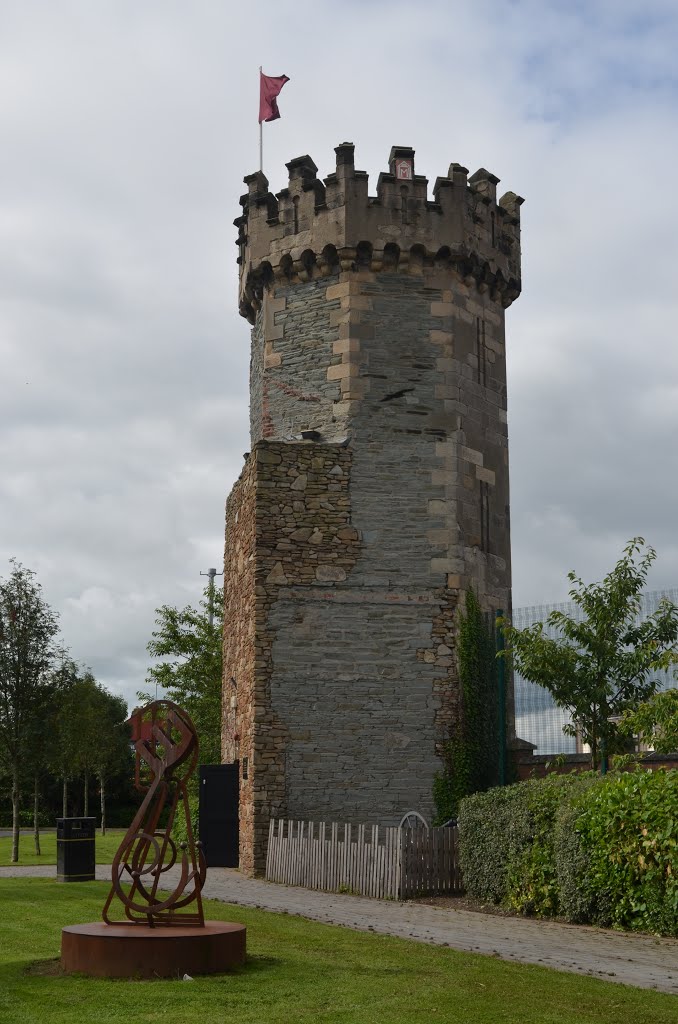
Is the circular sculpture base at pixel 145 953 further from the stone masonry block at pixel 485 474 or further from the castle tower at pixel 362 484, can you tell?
the stone masonry block at pixel 485 474

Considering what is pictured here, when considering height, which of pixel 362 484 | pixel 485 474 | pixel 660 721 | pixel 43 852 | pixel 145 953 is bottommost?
pixel 43 852

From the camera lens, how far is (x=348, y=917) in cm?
1373

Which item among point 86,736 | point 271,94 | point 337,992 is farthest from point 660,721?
point 86,736

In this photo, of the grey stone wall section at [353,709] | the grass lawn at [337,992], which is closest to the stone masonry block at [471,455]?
the grey stone wall section at [353,709]

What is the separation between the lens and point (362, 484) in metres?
20.7

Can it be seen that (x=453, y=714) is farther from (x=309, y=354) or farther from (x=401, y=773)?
(x=309, y=354)

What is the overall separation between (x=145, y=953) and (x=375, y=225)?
15354 millimetres

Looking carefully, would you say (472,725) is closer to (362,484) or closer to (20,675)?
(362,484)

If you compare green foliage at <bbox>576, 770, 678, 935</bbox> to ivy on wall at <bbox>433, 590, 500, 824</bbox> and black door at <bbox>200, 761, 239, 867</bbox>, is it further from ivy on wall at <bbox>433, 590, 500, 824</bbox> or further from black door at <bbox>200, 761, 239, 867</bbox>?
black door at <bbox>200, 761, 239, 867</bbox>

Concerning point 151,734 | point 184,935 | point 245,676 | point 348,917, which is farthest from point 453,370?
point 184,935

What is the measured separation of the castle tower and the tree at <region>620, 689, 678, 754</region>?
16.3 ft

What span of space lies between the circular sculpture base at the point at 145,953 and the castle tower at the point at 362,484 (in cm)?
977

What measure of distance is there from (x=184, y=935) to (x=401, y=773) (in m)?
10.5

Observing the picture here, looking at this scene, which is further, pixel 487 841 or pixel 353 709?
pixel 353 709
